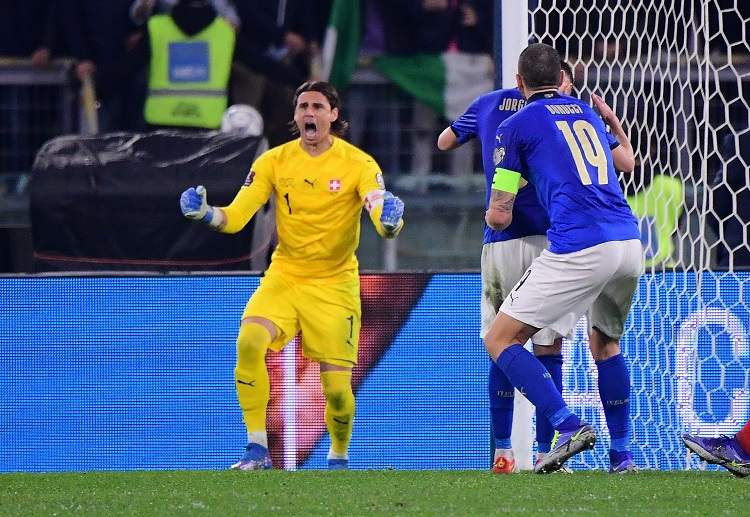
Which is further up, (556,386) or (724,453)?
(556,386)

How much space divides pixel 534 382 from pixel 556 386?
29.2 inches

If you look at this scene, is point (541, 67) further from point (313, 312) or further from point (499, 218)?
point (313, 312)

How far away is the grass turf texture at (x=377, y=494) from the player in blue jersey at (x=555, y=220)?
1.11 ft

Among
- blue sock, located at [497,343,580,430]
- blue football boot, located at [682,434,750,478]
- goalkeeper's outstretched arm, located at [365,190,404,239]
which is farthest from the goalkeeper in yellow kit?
blue football boot, located at [682,434,750,478]

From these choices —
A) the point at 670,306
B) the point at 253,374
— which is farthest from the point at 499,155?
the point at 670,306

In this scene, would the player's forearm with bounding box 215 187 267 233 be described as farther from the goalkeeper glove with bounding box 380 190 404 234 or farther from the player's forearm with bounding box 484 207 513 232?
the player's forearm with bounding box 484 207 513 232

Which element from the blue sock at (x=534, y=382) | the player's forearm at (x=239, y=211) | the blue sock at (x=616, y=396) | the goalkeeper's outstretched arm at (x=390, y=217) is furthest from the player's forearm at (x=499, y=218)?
the player's forearm at (x=239, y=211)

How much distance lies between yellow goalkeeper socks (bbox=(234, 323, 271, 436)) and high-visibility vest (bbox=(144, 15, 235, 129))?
200 inches

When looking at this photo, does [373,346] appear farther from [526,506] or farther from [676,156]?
[526,506]

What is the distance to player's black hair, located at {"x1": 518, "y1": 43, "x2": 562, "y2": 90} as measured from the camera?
20.8 ft

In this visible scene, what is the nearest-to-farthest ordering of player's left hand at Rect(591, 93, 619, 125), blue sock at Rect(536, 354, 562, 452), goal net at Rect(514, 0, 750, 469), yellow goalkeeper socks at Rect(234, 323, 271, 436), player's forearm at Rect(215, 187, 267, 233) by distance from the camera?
player's left hand at Rect(591, 93, 619, 125), blue sock at Rect(536, 354, 562, 452), yellow goalkeeper socks at Rect(234, 323, 271, 436), player's forearm at Rect(215, 187, 267, 233), goal net at Rect(514, 0, 750, 469)

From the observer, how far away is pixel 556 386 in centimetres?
693

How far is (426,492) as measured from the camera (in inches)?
232

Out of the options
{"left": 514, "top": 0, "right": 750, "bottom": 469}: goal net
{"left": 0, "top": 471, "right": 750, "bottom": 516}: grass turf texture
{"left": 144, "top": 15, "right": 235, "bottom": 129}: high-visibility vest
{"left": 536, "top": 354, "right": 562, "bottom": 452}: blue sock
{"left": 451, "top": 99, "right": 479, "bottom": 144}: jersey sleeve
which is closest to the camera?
{"left": 0, "top": 471, "right": 750, "bottom": 516}: grass turf texture
